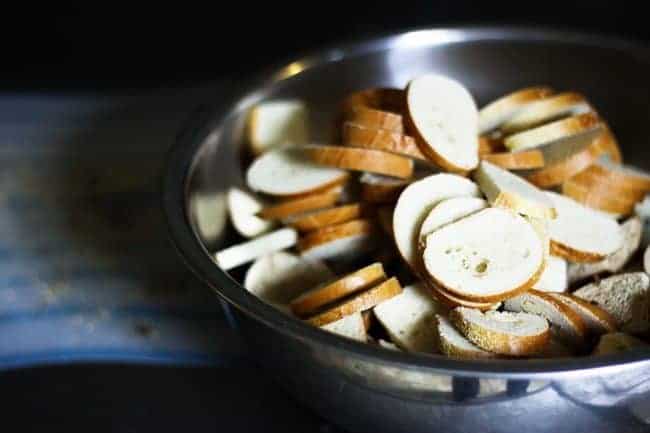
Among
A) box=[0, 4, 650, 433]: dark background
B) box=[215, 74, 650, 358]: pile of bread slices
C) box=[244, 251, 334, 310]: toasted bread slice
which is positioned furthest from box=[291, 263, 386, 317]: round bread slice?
box=[0, 4, 650, 433]: dark background

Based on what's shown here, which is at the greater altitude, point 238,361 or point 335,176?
point 335,176

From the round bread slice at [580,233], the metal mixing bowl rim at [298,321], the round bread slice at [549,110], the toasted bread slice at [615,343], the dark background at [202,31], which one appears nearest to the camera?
the metal mixing bowl rim at [298,321]

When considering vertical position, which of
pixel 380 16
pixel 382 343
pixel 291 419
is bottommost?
pixel 291 419

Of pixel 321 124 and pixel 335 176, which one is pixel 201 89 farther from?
pixel 335 176

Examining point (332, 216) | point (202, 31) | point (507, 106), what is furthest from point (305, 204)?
point (202, 31)

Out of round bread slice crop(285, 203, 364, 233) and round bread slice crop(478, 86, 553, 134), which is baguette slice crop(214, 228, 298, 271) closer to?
round bread slice crop(285, 203, 364, 233)

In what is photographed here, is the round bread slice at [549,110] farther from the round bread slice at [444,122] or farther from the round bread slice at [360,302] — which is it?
the round bread slice at [360,302]

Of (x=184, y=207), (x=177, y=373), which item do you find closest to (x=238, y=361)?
(x=177, y=373)

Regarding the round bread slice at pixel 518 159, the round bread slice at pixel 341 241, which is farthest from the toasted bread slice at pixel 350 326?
the round bread slice at pixel 518 159
